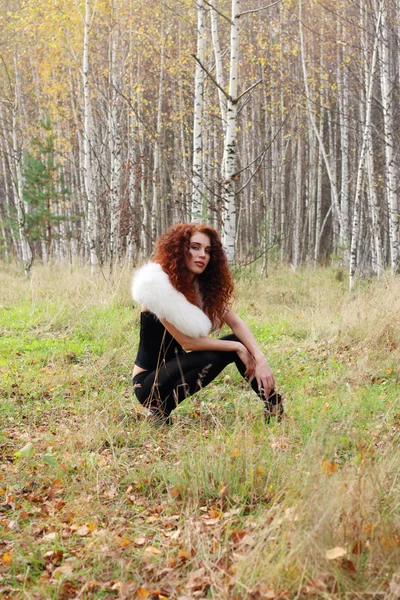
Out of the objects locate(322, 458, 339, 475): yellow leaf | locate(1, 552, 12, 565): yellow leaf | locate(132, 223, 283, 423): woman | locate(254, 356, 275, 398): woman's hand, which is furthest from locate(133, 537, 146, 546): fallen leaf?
locate(254, 356, 275, 398): woman's hand

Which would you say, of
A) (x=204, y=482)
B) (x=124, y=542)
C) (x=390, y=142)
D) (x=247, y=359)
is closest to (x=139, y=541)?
(x=124, y=542)

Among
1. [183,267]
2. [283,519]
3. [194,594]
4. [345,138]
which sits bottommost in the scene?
[194,594]

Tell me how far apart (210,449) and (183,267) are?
4.19 ft

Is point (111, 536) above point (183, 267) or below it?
below

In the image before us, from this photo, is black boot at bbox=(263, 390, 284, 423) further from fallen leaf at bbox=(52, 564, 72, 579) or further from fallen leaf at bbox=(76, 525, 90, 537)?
fallen leaf at bbox=(52, 564, 72, 579)

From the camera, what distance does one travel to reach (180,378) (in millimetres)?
3934

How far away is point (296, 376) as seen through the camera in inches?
203

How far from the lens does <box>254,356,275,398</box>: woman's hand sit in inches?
148

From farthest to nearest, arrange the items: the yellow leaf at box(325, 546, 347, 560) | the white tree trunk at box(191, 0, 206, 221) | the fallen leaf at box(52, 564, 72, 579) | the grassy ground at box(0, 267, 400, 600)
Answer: the white tree trunk at box(191, 0, 206, 221) → the fallen leaf at box(52, 564, 72, 579) → the grassy ground at box(0, 267, 400, 600) → the yellow leaf at box(325, 546, 347, 560)

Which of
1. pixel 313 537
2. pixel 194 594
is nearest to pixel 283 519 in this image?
pixel 313 537

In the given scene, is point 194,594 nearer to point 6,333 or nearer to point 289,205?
point 6,333

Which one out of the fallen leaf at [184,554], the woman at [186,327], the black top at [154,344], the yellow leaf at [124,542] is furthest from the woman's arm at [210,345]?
the fallen leaf at [184,554]

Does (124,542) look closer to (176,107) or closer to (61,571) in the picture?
(61,571)

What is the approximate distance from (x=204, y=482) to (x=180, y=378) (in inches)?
43.1
